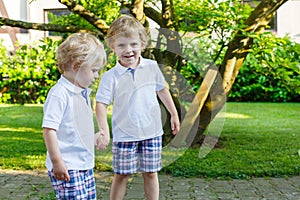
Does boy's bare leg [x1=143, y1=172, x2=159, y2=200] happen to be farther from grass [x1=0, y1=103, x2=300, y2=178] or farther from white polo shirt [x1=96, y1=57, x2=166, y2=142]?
grass [x1=0, y1=103, x2=300, y2=178]

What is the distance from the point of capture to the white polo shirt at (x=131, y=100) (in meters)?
3.18

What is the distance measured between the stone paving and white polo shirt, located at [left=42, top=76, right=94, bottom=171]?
5.47 ft

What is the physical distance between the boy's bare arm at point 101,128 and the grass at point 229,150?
24.2 inches

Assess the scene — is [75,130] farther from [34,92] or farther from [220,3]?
[34,92]

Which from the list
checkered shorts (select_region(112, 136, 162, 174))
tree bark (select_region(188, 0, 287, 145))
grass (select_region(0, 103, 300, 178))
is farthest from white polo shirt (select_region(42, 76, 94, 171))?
tree bark (select_region(188, 0, 287, 145))

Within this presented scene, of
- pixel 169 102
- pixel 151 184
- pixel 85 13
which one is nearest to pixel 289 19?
pixel 85 13

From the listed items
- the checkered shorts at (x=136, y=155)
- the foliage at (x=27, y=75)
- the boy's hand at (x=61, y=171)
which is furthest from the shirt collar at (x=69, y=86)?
the foliage at (x=27, y=75)

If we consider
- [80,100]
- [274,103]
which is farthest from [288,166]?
[274,103]

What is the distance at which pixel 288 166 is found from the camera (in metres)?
5.39

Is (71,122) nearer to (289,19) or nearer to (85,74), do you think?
(85,74)

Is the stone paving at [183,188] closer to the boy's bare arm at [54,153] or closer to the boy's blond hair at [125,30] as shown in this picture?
the boy's blond hair at [125,30]

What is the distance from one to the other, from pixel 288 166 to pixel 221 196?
55.8 inches

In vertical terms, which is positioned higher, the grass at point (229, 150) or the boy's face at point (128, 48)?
the boy's face at point (128, 48)

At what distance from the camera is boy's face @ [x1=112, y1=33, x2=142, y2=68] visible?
3.11 meters
